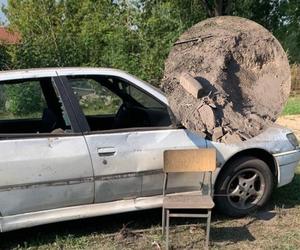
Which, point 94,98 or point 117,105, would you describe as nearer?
point 94,98

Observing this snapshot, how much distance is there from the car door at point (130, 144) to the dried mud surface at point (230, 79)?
0.71 feet

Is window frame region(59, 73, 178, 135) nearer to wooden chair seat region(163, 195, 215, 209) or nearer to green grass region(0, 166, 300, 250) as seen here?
wooden chair seat region(163, 195, 215, 209)

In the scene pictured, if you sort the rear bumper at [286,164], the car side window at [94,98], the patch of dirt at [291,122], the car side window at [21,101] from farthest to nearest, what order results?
the patch of dirt at [291,122] → the rear bumper at [286,164] → the car side window at [94,98] → the car side window at [21,101]

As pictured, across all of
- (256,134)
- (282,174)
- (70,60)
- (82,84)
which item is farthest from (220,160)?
(70,60)

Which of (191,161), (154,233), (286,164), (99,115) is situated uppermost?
(99,115)

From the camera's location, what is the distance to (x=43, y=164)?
4352mm

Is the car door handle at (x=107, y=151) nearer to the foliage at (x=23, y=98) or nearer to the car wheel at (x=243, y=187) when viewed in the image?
the foliage at (x=23, y=98)

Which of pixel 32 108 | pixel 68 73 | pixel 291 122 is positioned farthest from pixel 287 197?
pixel 291 122

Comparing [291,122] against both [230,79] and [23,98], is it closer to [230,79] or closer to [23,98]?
[230,79]

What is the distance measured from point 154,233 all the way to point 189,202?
0.60 m

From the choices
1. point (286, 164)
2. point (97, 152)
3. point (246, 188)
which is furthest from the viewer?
point (286, 164)

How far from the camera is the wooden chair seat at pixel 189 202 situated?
14.9 ft

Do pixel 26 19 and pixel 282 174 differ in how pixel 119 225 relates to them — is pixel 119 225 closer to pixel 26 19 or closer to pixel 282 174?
pixel 282 174

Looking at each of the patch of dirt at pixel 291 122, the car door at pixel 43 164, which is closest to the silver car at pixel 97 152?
the car door at pixel 43 164
